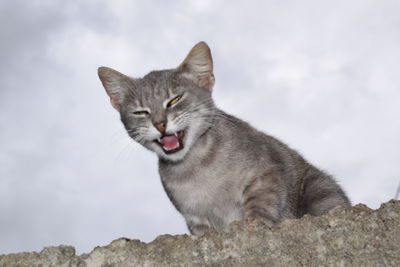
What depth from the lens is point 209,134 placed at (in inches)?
187

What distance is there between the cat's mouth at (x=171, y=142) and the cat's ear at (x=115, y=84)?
863 millimetres

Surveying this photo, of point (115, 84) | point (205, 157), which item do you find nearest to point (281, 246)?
point (205, 157)

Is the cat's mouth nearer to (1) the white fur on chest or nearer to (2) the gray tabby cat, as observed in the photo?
(2) the gray tabby cat

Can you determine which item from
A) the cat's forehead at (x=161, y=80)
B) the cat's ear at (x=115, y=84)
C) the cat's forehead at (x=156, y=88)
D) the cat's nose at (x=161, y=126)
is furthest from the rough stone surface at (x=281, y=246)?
the cat's ear at (x=115, y=84)

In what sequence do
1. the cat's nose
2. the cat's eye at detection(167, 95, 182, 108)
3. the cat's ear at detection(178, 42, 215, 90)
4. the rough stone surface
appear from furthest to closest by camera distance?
the cat's ear at detection(178, 42, 215, 90)
the cat's eye at detection(167, 95, 182, 108)
the cat's nose
the rough stone surface

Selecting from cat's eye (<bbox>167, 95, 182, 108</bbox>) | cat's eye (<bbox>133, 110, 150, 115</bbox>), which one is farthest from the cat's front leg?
cat's eye (<bbox>133, 110, 150, 115</bbox>)

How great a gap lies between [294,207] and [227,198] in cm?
64

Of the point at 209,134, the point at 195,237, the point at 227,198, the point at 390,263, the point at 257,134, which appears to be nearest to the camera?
the point at 390,263

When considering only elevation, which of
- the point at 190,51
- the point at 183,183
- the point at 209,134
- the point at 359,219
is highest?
the point at 190,51

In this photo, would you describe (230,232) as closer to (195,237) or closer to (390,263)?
(195,237)

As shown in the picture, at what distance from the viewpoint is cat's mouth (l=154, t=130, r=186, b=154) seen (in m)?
4.39

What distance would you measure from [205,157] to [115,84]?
3.77 feet

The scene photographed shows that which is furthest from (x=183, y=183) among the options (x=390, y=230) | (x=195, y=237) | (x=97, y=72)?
(x=390, y=230)

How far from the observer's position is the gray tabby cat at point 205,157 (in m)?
4.41
